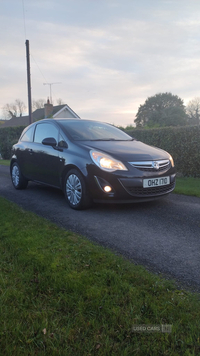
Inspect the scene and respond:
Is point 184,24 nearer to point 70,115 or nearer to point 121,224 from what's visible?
point 121,224

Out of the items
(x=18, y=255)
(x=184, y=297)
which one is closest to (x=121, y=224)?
(x=18, y=255)

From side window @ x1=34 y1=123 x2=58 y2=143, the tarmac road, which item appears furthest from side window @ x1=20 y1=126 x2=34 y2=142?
the tarmac road

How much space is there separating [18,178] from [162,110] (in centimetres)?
3908

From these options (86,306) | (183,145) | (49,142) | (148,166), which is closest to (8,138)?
(183,145)

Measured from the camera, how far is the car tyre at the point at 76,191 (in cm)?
472

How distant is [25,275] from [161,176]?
3.02 m

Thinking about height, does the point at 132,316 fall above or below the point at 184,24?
below

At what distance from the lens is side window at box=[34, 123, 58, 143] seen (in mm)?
5763

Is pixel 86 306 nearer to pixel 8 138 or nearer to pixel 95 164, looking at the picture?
pixel 95 164

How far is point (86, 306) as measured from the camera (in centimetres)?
199

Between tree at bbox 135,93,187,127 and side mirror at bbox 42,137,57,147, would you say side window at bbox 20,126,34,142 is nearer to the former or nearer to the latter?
side mirror at bbox 42,137,57,147

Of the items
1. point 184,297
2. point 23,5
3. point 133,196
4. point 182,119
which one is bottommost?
point 184,297

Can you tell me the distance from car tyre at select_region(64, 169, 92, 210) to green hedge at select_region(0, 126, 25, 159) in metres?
17.2

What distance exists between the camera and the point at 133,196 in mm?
4535
